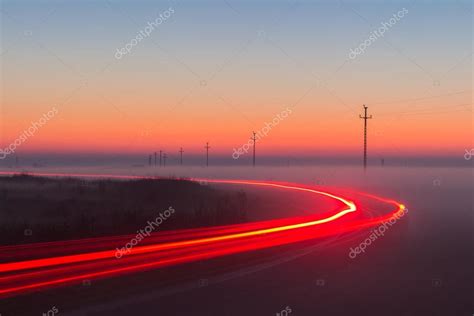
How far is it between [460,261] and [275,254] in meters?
4.06

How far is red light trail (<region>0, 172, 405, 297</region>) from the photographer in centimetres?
956

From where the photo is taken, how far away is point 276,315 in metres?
7.77

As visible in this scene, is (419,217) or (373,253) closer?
(373,253)

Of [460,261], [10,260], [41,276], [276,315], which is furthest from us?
[460,261]

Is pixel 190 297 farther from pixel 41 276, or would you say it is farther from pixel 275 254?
pixel 275 254

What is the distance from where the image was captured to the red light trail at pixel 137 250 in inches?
376

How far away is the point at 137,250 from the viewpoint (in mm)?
12305

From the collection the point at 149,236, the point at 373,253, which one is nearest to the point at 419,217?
the point at 373,253

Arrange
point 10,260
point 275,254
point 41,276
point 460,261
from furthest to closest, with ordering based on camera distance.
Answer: point 275,254, point 460,261, point 10,260, point 41,276

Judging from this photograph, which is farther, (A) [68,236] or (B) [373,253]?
(A) [68,236]

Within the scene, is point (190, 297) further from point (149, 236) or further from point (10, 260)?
point (149, 236)

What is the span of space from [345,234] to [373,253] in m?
4.03

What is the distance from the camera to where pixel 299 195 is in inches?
1649

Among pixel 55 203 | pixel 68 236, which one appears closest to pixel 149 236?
pixel 68 236
